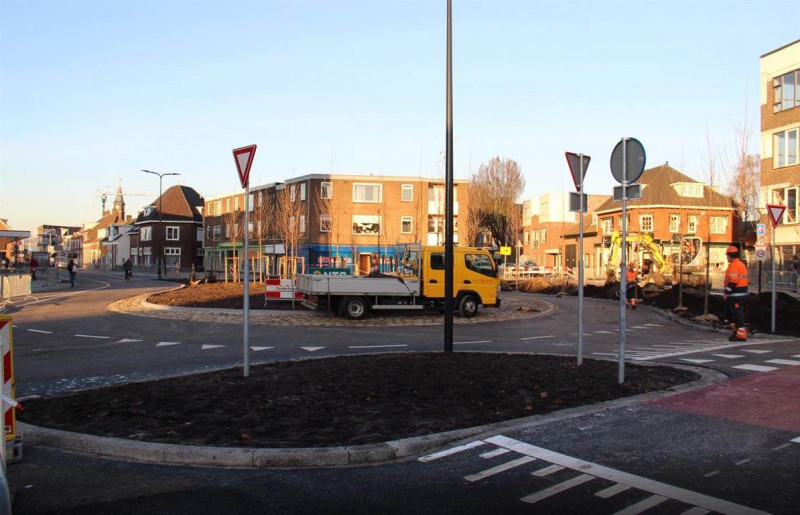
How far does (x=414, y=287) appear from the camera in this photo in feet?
61.3

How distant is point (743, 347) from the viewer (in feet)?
40.5

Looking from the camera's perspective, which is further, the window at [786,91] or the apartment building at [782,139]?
the window at [786,91]

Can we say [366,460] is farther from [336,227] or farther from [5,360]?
[336,227]

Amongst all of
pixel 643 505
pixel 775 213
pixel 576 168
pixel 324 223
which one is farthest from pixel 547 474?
pixel 324 223

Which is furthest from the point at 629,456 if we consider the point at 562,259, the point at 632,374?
the point at 562,259

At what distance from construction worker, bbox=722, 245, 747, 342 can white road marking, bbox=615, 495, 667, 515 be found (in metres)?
10.2

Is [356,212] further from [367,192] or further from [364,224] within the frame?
[367,192]

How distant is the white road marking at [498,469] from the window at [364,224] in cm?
4982

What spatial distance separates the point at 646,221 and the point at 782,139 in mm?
19187

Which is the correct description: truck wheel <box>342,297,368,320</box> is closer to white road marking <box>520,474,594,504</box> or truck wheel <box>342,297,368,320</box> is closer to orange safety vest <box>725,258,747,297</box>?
orange safety vest <box>725,258,747,297</box>

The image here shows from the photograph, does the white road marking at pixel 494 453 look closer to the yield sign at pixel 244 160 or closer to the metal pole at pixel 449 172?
the metal pole at pixel 449 172

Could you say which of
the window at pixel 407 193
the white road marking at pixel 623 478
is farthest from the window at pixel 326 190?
the white road marking at pixel 623 478

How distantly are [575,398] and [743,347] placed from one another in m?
7.02

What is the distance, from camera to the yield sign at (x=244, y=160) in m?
8.46
